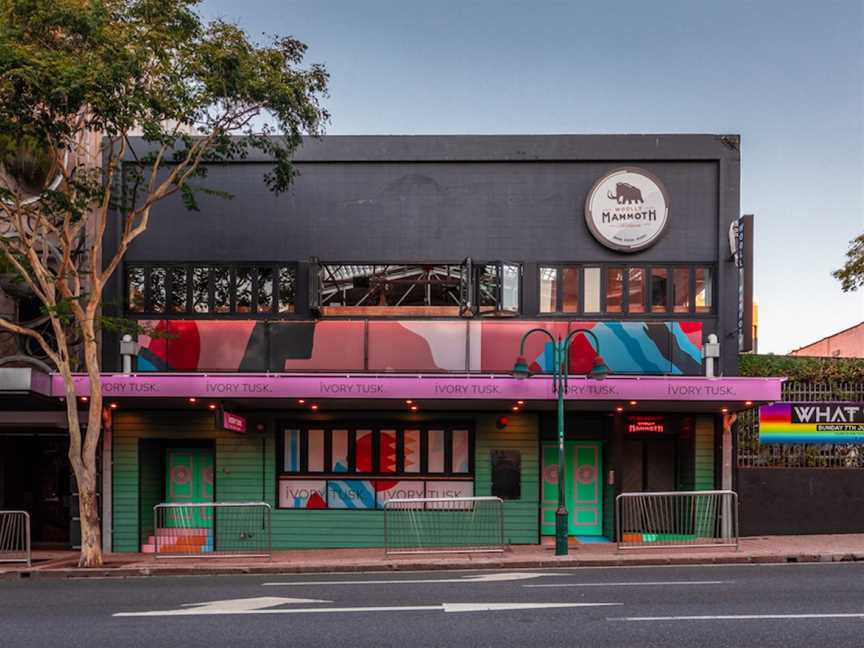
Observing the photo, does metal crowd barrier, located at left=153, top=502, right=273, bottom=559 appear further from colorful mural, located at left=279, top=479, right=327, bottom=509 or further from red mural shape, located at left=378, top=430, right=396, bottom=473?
red mural shape, located at left=378, top=430, right=396, bottom=473

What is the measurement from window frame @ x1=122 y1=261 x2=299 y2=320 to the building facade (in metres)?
0.05

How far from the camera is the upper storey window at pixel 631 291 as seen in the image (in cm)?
1872

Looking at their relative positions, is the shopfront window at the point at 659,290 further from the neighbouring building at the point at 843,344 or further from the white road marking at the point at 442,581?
the neighbouring building at the point at 843,344

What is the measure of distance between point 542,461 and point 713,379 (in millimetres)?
4300

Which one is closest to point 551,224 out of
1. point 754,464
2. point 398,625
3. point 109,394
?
point 754,464

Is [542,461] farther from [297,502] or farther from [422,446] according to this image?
[297,502]

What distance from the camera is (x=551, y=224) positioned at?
62.0 feet

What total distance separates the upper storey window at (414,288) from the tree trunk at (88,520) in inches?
235

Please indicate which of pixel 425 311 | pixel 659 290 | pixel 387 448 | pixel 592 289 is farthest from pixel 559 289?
pixel 387 448

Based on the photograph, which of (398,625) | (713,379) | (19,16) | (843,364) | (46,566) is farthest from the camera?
(843,364)

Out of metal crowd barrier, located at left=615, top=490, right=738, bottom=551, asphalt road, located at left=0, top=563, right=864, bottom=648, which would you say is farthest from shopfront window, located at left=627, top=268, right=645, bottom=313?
asphalt road, located at left=0, top=563, right=864, bottom=648

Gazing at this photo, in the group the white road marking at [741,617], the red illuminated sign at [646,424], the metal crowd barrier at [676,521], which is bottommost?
the metal crowd barrier at [676,521]

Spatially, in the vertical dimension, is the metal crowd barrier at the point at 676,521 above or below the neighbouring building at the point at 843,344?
below

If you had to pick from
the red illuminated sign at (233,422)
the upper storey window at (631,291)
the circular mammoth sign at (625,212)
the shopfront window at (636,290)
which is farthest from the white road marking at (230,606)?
the circular mammoth sign at (625,212)
